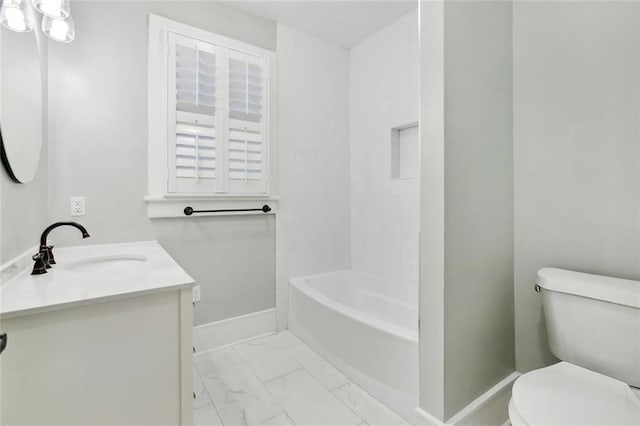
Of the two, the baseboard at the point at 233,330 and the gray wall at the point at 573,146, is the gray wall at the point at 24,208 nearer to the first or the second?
the baseboard at the point at 233,330

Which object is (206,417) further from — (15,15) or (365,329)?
(15,15)

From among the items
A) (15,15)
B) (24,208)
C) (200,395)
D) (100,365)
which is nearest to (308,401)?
(200,395)

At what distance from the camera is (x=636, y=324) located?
111 cm

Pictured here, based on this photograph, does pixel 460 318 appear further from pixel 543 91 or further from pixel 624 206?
pixel 543 91

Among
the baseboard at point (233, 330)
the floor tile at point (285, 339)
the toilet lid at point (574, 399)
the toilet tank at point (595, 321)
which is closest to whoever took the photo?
the toilet lid at point (574, 399)

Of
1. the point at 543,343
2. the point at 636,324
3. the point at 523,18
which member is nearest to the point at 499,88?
the point at 523,18

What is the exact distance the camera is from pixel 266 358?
204 cm

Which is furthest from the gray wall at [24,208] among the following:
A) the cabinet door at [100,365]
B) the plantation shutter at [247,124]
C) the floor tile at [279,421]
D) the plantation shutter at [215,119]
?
the floor tile at [279,421]

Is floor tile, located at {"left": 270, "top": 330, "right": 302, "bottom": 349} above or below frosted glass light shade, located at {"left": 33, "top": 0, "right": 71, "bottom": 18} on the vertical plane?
below

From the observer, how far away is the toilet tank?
112cm

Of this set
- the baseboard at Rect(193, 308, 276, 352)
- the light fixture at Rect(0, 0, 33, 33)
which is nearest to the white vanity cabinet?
the light fixture at Rect(0, 0, 33, 33)

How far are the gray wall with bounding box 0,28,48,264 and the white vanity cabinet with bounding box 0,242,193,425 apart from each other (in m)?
0.14

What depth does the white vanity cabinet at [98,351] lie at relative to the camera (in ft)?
2.55

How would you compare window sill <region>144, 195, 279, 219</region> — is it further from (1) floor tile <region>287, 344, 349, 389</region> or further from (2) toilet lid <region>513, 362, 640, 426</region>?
(2) toilet lid <region>513, 362, 640, 426</region>
